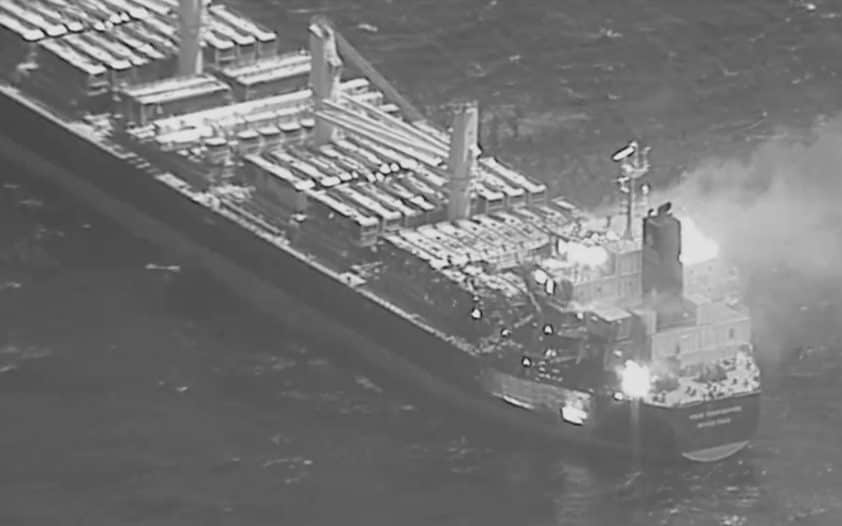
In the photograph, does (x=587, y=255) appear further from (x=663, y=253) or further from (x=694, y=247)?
(x=694, y=247)

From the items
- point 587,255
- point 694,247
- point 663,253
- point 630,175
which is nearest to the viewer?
point 663,253

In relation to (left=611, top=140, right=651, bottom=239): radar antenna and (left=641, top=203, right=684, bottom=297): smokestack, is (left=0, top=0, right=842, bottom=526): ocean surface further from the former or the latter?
(left=611, top=140, right=651, bottom=239): radar antenna

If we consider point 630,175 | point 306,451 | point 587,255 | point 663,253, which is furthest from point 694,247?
point 306,451

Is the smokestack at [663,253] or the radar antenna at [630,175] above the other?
the radar antenna at [630,175]

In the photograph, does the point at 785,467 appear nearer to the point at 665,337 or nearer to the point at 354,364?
the point at 665,337

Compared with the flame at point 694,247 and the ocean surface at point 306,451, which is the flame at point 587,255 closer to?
the flame at point 694,247

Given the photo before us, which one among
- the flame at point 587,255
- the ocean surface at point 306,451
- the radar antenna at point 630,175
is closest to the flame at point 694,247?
the radar antenna at point 630,175
